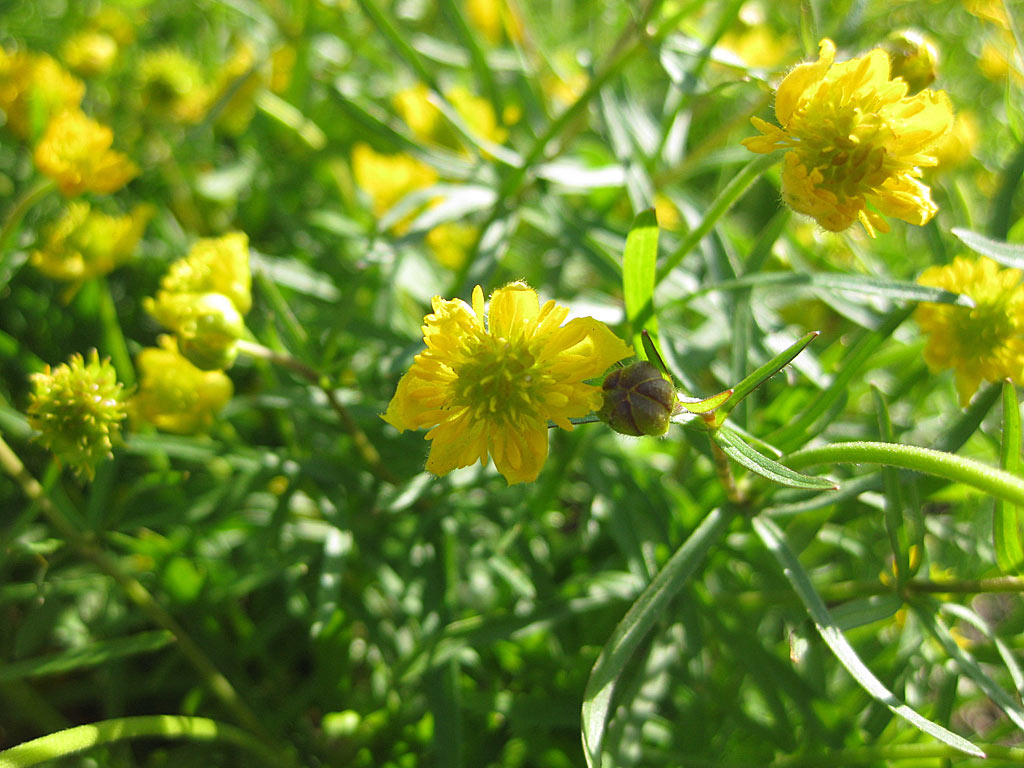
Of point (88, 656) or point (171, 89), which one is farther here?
point (171, 89)

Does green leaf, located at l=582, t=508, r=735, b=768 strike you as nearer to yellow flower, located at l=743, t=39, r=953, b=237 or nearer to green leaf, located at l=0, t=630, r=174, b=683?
yellow flower, located at l=743, t=39, r=953, b=237

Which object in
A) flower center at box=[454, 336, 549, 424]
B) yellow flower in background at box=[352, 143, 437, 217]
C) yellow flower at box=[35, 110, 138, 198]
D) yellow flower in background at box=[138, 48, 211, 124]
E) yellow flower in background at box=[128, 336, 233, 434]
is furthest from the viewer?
yellow flower in background at box=[138, 48, 211, 124]

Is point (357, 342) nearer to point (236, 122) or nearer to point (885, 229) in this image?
point (236, 122)

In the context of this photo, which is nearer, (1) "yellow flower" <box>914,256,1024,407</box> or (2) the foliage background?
(1) "yellow flower" <box>914,256,1024,407</box>

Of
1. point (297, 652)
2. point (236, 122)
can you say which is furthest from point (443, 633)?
point (236, 122)

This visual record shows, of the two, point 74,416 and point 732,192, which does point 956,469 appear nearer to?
point 732,192

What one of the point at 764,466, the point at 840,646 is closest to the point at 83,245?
the point at 764,466

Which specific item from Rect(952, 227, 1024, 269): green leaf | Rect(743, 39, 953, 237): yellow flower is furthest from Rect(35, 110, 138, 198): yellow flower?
Rect(952, 227, 1024, 269): green leaf
